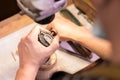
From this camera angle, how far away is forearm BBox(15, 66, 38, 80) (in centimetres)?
81

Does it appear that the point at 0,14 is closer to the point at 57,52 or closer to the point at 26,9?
the point at 57,52

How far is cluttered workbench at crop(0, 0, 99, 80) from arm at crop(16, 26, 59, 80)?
0.25 feet

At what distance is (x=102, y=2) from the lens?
255mm

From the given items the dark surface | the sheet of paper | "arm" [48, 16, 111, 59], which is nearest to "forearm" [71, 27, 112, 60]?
"arm" [48, 16, 111, 59]

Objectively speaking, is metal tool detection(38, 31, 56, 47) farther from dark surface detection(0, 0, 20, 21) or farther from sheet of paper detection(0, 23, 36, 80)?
dark surface detection(0, 0, 20, 21)

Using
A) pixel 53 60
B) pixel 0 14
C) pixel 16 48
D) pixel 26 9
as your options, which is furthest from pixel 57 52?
pixel 0 14

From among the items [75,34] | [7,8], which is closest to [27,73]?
[75,34]

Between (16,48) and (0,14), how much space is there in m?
0.50

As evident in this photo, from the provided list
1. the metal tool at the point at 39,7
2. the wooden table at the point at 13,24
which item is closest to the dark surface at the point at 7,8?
the wooden table at the point at 13,24

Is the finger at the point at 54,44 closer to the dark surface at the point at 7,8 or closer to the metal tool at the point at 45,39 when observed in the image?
the metal tool at the point at 45,39

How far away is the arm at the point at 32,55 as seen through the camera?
32.2 inches

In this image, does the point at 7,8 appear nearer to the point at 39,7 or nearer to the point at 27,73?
the point at 27,73

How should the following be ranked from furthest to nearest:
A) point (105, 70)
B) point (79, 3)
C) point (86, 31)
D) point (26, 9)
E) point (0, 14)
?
point (0, 14), point (79, 3), point (86, 31), point (26, 9), point (105, 70)

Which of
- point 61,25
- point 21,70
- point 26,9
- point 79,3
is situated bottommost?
point 21,70
